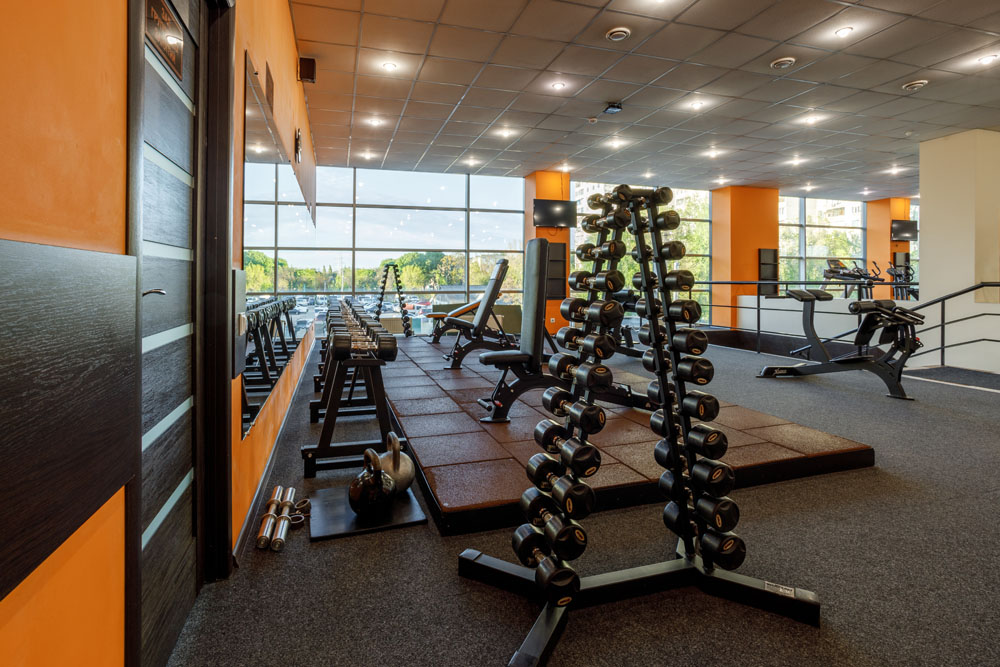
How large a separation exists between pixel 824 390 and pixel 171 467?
520cm

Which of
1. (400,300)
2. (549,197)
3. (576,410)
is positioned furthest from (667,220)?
(549,197)

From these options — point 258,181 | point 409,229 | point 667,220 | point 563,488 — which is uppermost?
point 409,229

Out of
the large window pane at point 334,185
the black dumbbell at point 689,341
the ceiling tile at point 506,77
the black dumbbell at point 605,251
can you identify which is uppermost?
the ceiling tile at point 506,77

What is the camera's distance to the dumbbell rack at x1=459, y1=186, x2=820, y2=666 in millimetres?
1631

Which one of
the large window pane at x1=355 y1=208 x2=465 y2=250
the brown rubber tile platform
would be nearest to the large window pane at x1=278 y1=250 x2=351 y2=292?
the large window pane at x1=355 y1=208 x2=465 y2=250

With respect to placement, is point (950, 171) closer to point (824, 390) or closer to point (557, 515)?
point (824, 390)

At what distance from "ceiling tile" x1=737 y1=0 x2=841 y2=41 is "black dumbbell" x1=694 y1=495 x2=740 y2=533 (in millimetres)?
4284

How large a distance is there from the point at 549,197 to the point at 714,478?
9.09 meters

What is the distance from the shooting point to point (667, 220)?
181cm

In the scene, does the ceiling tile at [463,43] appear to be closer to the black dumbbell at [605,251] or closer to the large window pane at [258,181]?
the large window pane at [258,181]

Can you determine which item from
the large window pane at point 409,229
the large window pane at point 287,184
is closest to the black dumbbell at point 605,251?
the large window pane at point 287,184

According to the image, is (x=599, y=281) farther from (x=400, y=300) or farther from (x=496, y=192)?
(x=496, y=192)

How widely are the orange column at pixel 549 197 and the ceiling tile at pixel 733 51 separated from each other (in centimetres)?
497

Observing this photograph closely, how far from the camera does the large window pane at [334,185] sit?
375 inches
